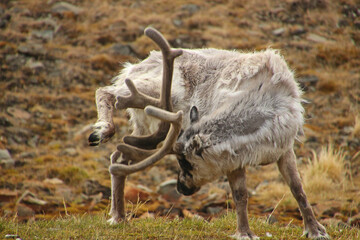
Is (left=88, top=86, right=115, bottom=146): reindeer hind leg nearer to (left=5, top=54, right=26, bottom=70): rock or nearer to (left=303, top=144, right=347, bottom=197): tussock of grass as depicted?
(left=303, top=144, right=347, bottom=197): tussock of grass

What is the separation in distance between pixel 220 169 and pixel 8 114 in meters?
11.0

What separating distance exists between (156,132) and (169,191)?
5.83 metres

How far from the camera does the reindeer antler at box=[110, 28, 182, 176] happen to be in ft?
14.8

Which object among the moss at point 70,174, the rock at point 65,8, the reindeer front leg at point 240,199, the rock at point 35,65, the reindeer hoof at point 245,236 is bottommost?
the moss at point 70,174

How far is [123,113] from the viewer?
1524 centimetres

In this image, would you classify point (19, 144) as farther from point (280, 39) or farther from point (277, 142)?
point (280, 39)

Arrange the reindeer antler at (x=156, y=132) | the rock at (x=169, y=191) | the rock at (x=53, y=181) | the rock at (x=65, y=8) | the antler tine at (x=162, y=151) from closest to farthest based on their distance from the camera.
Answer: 1. the antler tine at (x=162, y=151)
2. the reindeer antler at (x=156, y=132)
3. the rock at (x=169, y=191)
4. the rock at (x=53, y=181)
5. the rock at (x=65, y=8)

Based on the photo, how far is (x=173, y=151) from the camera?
4.68 meters

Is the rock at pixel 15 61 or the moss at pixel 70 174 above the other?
the rock at pixel 15 61

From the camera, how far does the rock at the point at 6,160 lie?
38.6ft

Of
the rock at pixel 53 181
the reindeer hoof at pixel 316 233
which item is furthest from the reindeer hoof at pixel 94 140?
the rock at pixel 53 181

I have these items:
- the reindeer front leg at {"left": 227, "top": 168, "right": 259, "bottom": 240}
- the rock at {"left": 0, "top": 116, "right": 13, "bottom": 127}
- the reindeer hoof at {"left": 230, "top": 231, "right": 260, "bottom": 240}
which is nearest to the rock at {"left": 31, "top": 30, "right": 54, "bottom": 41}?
the rock at {"left": 0, "top": 116, "right": 13, "bottom": 127}

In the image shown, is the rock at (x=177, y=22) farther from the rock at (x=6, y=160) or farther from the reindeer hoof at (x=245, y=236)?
the reindeer hoof at (x=245, y=236)

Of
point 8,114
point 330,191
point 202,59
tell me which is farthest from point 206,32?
point 202,59
